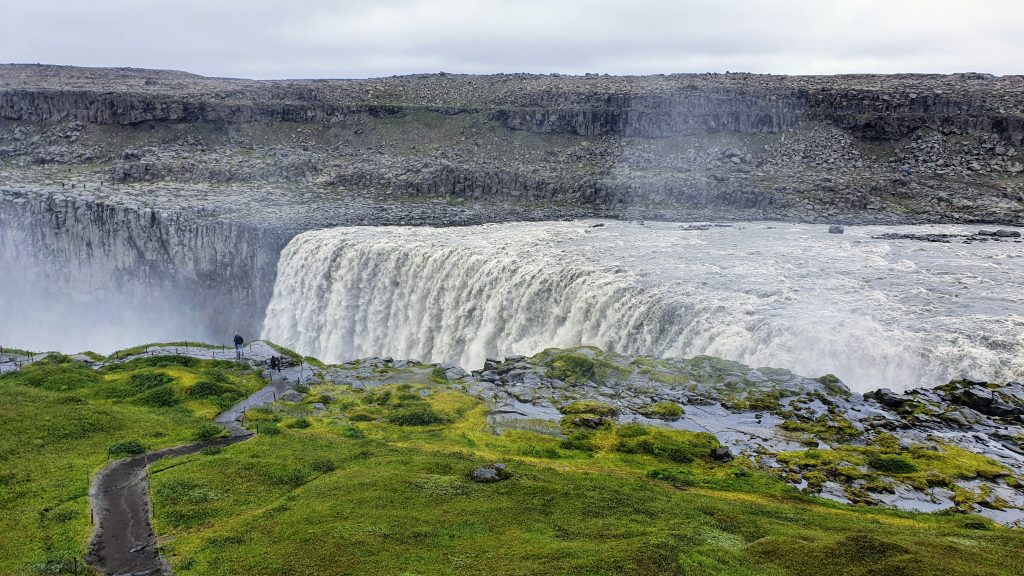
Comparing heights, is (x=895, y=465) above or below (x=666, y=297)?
below

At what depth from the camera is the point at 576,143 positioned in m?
99.1

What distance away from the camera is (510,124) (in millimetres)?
104562

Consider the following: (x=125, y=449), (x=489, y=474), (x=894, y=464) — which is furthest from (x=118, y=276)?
(x=894, y=464)

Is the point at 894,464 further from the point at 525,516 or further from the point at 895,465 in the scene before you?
the point at 525,516

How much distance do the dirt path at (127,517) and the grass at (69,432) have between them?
375mm

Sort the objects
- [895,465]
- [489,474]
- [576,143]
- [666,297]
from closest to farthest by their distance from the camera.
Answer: [489,474]
[895,465]
[666,297]
[576,143]

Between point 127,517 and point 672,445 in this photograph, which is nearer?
point 127,517

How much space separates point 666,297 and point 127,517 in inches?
1116

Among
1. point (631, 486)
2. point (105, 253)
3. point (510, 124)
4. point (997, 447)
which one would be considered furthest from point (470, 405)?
point (510, 124)

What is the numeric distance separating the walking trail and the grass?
36 cm

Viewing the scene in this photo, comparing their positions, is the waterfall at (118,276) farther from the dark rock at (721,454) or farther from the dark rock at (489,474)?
the dark rock at (721,454)

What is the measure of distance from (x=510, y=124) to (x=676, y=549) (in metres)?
93.5

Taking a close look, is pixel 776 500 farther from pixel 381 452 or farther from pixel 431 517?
pixel 381 452

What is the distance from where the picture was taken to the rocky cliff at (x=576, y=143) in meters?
76.1
